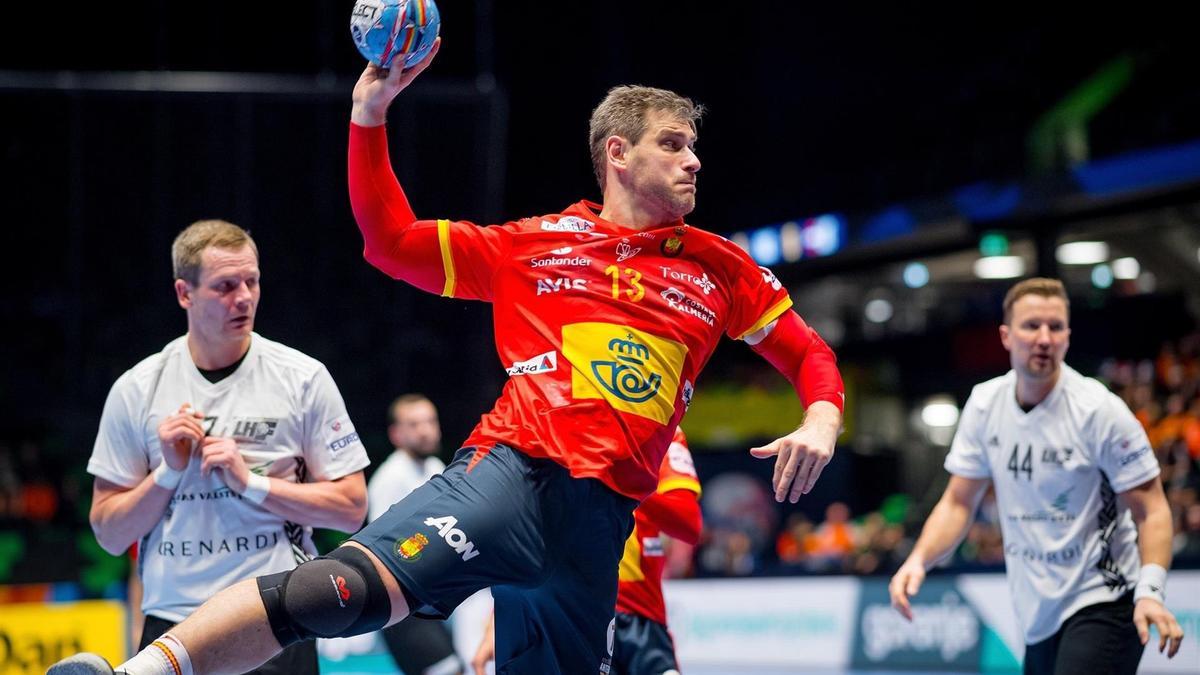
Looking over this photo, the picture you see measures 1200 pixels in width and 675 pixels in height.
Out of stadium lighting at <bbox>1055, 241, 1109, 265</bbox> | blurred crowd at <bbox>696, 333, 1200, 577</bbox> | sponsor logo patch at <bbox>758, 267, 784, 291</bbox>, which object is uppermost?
stadium lighting at <bbox>1055, 241, 1109, 265</bbox>

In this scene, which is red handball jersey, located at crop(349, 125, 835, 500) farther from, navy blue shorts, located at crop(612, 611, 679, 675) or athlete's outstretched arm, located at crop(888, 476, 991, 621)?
athlete's outstretched arm, located at crop(888, 476, 991, 621)

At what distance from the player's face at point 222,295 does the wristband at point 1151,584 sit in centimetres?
339

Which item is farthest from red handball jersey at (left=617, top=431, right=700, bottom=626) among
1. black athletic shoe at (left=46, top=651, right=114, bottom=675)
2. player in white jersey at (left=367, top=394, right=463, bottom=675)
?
player in white jersey at (left=367, top=394, right=463, bottom=675)

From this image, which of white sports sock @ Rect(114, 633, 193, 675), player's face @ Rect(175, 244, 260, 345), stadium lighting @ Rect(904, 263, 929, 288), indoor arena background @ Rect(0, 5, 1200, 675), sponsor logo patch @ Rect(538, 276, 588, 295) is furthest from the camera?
stadium lighting @ Rect(904, 263, 929, 288)

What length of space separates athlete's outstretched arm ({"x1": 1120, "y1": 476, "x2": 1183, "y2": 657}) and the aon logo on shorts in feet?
8.62

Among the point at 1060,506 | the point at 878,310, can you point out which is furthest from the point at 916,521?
the point at 1060,506

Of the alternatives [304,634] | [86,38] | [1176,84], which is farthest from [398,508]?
[1176,84]

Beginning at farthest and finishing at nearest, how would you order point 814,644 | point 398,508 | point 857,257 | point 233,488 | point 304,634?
1. point 857,257
2. point 814,644
3. point 233,488
4. point 398,508
5. point 304,634

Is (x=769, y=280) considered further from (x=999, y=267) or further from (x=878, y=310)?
(x=878, y=310)

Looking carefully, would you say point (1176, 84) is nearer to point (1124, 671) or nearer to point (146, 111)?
point (146, 111)

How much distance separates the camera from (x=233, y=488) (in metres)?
4.29

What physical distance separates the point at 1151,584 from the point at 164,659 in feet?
11.6

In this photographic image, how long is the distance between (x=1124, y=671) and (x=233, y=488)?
11.0 feet

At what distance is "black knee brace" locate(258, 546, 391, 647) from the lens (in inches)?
131
